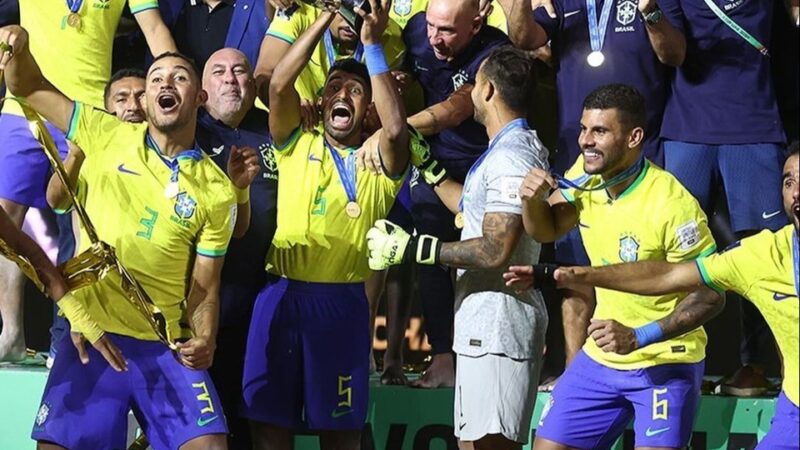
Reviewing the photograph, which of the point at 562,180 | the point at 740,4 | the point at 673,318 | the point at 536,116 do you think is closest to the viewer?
the point at 673,318

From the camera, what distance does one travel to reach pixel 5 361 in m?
9.14

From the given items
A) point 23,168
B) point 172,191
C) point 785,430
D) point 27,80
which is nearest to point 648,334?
point 785,430

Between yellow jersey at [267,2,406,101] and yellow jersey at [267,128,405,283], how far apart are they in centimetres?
65

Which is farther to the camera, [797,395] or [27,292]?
[27,292]

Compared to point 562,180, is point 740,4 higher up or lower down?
higher up

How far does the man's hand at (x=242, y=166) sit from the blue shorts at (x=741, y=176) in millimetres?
2135

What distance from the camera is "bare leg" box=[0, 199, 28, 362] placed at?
9156 millimetres

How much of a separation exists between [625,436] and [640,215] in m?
1.55

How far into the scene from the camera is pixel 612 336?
23.8ft

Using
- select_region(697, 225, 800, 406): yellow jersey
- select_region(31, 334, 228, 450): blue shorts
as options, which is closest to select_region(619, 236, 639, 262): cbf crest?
select_region(697, 225, 800, 406): yellow jersey

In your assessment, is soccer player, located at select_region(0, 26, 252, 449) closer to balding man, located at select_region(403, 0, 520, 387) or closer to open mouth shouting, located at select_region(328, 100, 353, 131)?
open mouth shouting, located at select_region(328, 100, 353, 131)

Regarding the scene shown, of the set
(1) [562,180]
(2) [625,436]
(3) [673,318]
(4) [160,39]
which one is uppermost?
(4) [160,39]

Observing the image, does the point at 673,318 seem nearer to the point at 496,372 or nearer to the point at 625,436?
the point at 496,372

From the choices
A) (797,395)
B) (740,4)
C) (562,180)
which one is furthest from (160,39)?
(797,395)
